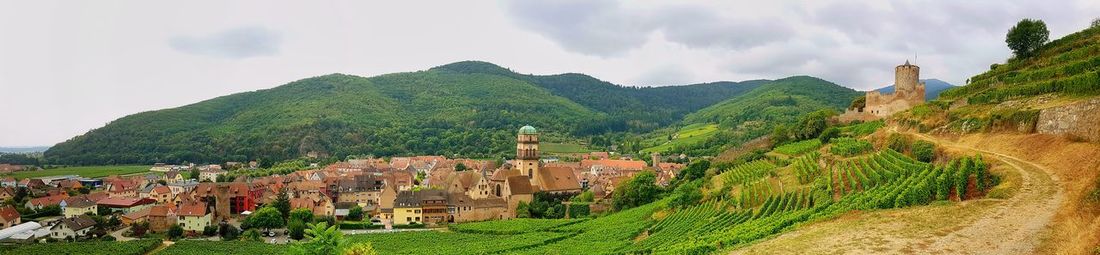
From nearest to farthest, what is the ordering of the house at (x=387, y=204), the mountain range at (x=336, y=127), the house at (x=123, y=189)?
the house at (x=387, y=204), the house at (x=123, y=189), the mountain range at (x=336, y=127)

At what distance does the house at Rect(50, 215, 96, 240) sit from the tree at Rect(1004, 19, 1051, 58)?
71.1 m

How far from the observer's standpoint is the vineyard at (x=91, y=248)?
154 feet

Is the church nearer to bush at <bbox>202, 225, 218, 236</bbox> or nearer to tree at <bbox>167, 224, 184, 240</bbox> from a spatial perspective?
bush at <bbox>202, 225, 218, 236</bbox>

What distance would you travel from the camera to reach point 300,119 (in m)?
163

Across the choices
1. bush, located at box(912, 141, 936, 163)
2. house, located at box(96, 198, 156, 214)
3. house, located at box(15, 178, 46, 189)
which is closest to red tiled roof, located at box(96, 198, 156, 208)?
house, located at box(96, 198, 156, 214)

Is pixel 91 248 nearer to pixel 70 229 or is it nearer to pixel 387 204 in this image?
pixel 70 229

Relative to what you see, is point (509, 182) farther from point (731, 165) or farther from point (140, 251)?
point (140, 251)

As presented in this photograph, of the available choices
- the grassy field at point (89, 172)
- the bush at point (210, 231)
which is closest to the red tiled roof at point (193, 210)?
the bush at point (210, 231)

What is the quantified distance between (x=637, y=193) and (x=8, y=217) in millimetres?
56844

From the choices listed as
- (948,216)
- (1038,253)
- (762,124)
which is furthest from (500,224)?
(762,124)

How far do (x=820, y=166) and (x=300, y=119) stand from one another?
14619 cm

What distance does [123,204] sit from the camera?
7288 cm

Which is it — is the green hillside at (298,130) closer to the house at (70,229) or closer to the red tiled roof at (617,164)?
the red tiled roof at (617,164)

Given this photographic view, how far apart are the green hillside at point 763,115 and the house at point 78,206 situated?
77.0 metres
